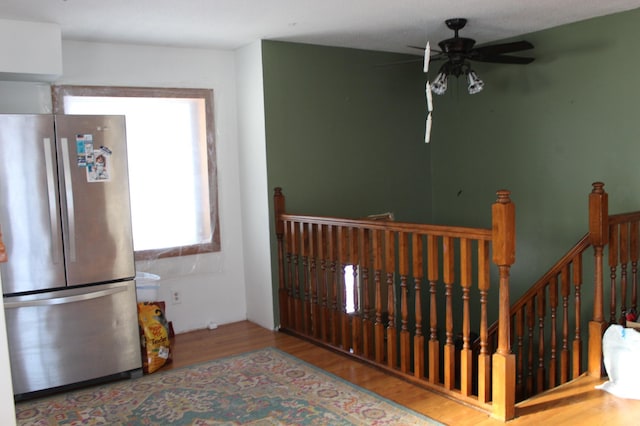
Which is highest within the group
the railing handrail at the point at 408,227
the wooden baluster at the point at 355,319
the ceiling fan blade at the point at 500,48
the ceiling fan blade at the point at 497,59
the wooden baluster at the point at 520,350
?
the ceiling fan blade at the point at 500,48

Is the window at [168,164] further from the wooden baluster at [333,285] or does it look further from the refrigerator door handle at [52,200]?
the wooden baluster at [333,285]

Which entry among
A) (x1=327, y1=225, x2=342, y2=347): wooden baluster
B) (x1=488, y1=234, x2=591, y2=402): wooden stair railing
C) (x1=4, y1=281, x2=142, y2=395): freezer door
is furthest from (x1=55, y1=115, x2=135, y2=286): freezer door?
(x1=488, y1=234, x2=591, y2=402): wooden stair railing

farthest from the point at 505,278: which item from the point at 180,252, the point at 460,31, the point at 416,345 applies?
the point at 180,252

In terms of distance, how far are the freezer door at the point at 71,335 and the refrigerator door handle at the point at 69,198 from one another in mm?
Result: 261

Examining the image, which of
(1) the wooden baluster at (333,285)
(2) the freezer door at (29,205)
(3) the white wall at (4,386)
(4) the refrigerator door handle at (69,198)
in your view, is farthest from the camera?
(1) the wooden baluster at (333,285)

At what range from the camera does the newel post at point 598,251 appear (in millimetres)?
3385

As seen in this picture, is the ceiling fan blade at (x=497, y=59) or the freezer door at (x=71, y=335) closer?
the freezer door at (x=71, y=335)

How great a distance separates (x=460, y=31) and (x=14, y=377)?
3.98 metres

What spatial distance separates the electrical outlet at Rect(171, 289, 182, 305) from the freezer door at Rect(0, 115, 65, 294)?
1.27m

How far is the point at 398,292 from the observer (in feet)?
17.8

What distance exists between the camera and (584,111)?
14.5ft

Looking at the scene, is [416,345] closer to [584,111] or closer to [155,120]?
[584,111]

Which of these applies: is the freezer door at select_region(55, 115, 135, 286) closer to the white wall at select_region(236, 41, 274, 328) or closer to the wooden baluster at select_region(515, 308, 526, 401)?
the white wall at select_region(236, 41, 274, 328)

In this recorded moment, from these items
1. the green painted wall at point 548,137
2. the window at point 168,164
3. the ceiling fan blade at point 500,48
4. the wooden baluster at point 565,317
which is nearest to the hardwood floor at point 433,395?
the wooden baluster at point 565,317
